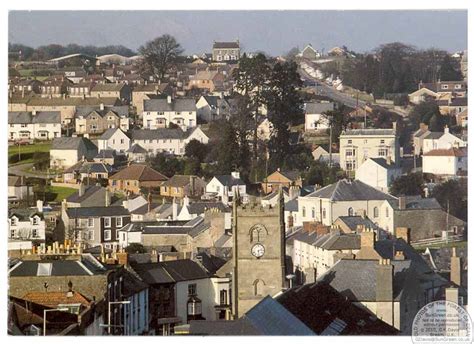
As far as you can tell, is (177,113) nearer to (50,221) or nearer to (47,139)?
(47,139)

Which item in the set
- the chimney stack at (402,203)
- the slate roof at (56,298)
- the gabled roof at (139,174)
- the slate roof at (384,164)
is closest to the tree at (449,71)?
the slate roof at (384,164)

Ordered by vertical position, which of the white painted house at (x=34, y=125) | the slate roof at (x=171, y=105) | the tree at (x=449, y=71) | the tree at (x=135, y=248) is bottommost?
the tree at (x=135, y=248)

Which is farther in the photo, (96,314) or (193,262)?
(193,262)

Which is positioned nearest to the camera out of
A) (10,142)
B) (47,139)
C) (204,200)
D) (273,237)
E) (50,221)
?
(273,237)

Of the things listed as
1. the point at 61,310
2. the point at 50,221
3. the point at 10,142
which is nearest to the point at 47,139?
the point at 10,142

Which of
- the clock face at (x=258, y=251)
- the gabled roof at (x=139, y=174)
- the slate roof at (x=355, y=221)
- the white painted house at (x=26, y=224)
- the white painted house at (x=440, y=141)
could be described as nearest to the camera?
the clock face at (x=258, y=251)

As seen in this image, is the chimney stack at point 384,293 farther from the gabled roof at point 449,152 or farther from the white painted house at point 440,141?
the white painted house at point 440,141

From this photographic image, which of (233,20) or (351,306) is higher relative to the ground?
(233,20)

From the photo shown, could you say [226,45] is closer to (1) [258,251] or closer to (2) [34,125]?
(2) [34,125]
